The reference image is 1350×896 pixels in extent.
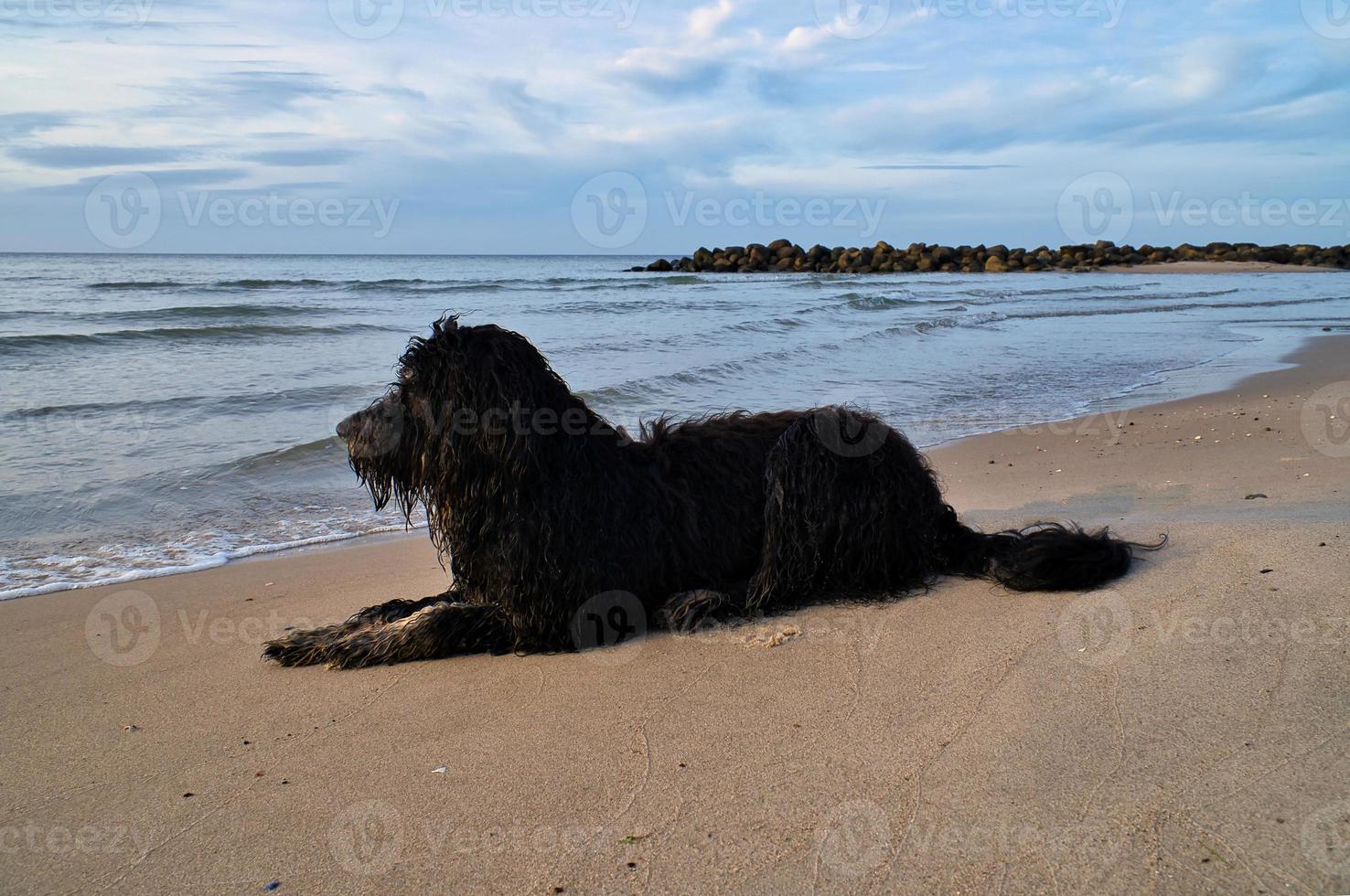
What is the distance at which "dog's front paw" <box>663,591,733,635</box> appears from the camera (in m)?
4.39

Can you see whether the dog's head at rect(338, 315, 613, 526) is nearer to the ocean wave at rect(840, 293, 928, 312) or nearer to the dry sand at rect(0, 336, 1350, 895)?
the dry sand at rect(0, 336, 1350, 895)

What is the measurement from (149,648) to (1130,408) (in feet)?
33.1

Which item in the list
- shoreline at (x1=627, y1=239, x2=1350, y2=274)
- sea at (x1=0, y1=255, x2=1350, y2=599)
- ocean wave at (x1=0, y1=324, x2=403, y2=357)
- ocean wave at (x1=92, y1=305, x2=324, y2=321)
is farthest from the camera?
shoreline at (x1=627, y1=239, x2=1350, y2=274)

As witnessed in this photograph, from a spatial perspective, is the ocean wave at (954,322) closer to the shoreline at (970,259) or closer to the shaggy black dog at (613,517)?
the shaggy black dog at (613,517)

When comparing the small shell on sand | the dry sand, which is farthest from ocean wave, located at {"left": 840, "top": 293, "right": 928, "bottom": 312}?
the small shell on sand

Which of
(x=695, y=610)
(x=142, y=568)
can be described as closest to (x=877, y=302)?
(x=142, y=568)

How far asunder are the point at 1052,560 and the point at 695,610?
64.7 inches

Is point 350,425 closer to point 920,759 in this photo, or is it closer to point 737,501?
point 737,501

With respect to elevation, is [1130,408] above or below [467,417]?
below

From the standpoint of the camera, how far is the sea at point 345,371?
7129 mm

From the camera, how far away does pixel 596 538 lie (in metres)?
4.29

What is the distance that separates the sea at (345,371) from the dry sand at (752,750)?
2.18 meters

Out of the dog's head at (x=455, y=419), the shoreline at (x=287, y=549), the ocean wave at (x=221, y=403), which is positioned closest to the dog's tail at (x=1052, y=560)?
the dog's head at (x=455, y=419)

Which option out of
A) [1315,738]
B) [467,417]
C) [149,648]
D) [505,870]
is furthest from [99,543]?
[1315,738]
